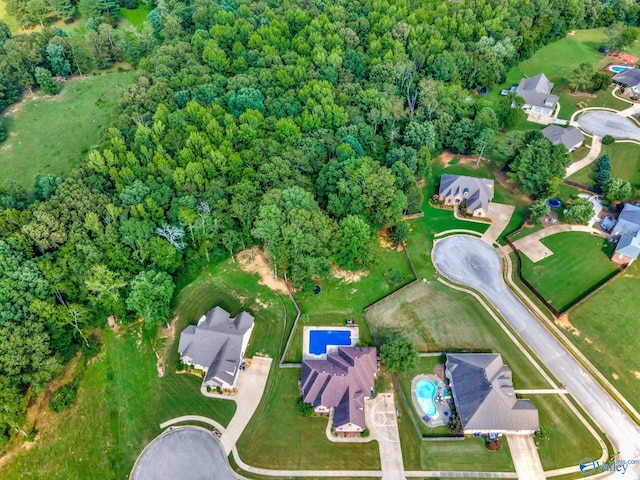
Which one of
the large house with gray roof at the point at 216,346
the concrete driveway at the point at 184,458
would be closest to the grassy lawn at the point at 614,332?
the large house with gray roof at the point at 216,346

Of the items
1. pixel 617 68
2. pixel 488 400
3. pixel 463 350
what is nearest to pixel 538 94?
pixel 617 68

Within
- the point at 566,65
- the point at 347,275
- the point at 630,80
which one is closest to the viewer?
the point at 347,275

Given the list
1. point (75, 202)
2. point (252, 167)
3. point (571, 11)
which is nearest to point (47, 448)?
point (75, 202)

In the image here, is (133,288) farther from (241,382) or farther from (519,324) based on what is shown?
(519,324)

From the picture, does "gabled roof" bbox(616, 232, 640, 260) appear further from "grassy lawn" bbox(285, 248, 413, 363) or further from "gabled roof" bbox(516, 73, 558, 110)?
"gabled roof" bbox(516, 73, 558, 110)

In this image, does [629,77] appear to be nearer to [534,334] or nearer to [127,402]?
[534,334]
